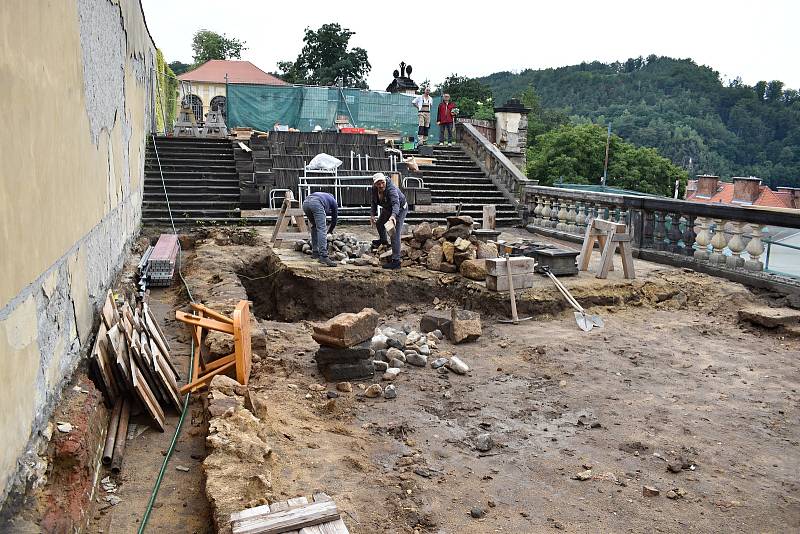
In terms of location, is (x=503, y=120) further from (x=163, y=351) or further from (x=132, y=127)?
(x=163, y=351)

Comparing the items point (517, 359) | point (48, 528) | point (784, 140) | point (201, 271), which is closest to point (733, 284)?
point (517, 359)

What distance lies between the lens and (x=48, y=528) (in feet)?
9.82

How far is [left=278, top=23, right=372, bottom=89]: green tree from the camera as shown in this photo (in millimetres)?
58781

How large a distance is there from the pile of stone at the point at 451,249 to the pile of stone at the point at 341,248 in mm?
898

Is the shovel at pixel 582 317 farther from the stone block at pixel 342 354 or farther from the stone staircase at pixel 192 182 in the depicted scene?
the stone staircase at pixel 192 182

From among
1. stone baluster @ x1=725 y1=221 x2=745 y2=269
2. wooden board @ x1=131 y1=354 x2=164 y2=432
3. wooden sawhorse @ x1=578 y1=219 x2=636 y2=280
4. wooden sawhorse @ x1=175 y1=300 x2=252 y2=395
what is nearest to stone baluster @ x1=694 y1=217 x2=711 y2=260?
stone baluster @ x1=725 y1=221 x2=745 y2=269

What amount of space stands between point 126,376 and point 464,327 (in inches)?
165

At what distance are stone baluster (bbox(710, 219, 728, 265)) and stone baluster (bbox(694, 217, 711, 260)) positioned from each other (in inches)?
4.6

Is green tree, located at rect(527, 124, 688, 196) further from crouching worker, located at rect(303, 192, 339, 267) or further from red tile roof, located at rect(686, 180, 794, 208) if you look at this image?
crouching worker, located at rect(303, 192, 339, 267)

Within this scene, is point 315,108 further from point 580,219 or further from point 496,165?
point 580,219

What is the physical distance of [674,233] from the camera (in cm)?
1152

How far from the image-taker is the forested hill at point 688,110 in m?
61.4

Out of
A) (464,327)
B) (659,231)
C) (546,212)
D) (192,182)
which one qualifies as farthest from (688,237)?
(192,182)

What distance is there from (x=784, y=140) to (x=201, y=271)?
65991 mm
